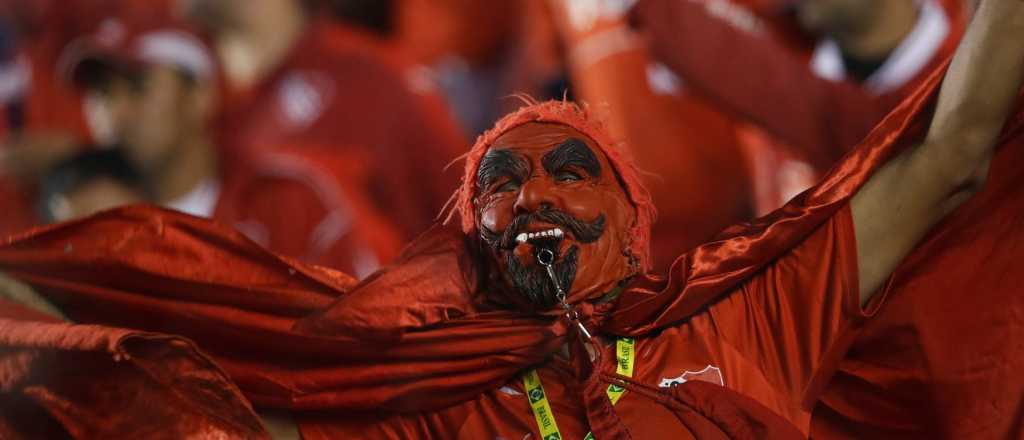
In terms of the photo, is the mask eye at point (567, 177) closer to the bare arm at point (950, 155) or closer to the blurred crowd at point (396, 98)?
the bare arm at point (950, 155)

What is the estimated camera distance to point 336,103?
5398 millimetres

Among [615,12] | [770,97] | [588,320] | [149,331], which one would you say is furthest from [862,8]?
[149,331]

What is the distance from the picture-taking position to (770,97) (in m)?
4.09

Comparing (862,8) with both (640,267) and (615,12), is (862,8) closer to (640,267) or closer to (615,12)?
(615,12)

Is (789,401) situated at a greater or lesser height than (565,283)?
lesser

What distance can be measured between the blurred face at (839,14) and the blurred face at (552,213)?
1323 mm

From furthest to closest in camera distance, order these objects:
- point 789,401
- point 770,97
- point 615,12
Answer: point 615,12 < point 770,97 < point 789,401

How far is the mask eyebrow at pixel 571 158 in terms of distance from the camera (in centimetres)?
302

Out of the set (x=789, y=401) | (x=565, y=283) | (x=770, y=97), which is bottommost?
(x=789, y=401)

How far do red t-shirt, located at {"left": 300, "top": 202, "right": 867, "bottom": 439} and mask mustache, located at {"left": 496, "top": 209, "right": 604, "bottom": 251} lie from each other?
0.60 ft

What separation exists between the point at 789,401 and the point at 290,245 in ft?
7.58

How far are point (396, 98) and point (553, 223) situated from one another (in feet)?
7.85

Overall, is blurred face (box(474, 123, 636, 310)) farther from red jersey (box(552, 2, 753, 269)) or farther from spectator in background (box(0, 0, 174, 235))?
spectator in background (box(0, 0, 174, 235))

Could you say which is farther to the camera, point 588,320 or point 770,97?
point 770,97
